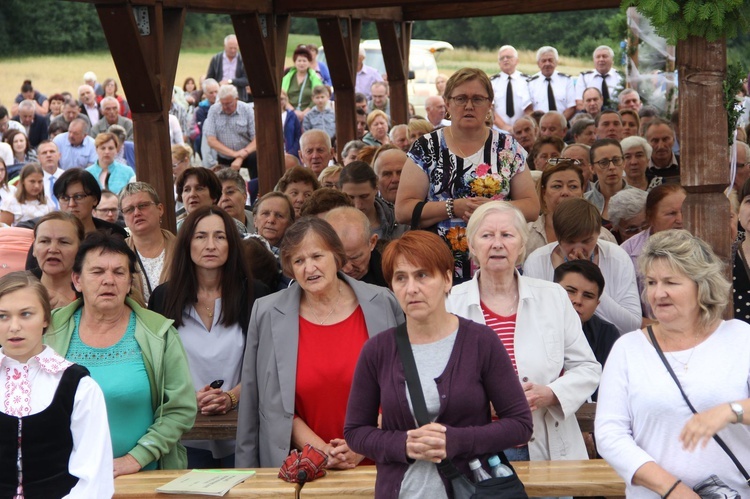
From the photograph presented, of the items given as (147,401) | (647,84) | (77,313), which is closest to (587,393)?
(147,401)

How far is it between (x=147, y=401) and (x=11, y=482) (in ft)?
2.37

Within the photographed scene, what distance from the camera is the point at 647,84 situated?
1364 centimetres

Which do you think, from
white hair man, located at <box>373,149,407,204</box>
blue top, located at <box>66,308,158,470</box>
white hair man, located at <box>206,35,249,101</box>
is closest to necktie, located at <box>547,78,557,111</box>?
white hair man, located at <box>206,35,249,101</box>

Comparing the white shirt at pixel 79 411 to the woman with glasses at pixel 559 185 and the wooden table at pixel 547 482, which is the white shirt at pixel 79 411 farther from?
the woman with glasses at pixel 559 185

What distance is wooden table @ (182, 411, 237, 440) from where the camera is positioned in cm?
457

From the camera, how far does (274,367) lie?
4.19m

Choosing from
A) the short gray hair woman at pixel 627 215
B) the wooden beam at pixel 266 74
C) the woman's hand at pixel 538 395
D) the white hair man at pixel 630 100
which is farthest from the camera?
the white hair man at pixel 630 100

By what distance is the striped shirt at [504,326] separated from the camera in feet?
13.2

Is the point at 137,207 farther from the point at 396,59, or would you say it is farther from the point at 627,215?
the point at 396,59

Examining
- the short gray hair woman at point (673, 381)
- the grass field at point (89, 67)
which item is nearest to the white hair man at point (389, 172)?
the short gray hair woman at point (673, 381)

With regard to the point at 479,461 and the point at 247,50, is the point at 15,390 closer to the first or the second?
the point at 479,461

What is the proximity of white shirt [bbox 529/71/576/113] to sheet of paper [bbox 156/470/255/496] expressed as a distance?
11965 millimetres

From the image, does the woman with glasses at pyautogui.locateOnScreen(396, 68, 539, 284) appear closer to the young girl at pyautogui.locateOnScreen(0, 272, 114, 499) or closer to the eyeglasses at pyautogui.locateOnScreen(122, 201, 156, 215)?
the eyeglasses at pyautogui.locateOnScreen(122, 201, 156, 215)

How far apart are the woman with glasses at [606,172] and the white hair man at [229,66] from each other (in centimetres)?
1198
